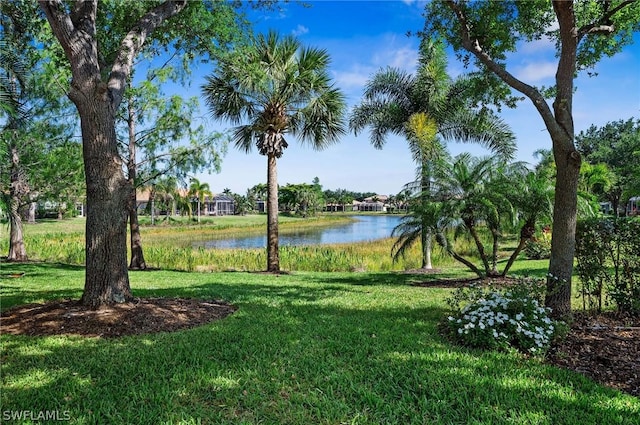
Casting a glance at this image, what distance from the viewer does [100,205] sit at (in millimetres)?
4734

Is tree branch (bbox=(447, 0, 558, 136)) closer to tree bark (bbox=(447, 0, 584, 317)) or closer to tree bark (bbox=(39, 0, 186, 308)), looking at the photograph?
tree bark (bbox=(447, 0, 584, 317))

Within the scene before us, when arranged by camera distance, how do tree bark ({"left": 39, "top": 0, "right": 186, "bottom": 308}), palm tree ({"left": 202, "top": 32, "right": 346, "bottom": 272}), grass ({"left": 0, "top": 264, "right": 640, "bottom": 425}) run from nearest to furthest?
grass ({"left": 0, "top": 264, "right": 640, "bottom": 425})
tree bark ({"left": 39, "top": 0, "right": 186, "bottom": 308})
palm tree ({"left": 202, "top": 32, "right": 346, "bottom": 272})

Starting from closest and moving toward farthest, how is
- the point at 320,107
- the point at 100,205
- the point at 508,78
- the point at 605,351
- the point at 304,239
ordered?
the point at 605,351 → the point at 100,205 → the point at 508,78 → the point at 320,107 → the point at 304,239

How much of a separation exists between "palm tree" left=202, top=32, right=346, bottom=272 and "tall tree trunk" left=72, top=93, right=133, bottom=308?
6.85m

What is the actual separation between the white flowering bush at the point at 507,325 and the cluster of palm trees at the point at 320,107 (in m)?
5.87

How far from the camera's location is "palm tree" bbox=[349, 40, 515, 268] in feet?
43.4

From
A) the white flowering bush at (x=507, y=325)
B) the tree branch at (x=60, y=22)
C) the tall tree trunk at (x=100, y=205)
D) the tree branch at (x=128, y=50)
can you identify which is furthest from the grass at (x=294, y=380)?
the tree branch at (x=60, y=22)

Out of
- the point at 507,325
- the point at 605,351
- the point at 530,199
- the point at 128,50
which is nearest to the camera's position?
the point at 605,351

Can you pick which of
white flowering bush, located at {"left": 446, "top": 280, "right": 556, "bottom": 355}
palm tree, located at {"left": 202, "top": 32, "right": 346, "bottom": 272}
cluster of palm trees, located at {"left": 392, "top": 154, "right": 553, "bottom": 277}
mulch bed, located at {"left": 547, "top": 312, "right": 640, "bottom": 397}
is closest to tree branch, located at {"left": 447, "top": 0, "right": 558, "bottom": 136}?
white flowering bush, located at {"left": 446, "top": 280, "right": 556, "bottom": 355}

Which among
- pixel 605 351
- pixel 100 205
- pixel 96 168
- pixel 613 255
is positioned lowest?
pixel 605 351

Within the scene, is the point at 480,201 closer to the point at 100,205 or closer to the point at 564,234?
the point at 564,234

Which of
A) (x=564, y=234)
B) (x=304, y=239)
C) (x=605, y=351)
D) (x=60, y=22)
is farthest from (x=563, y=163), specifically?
(x=304, y=239)

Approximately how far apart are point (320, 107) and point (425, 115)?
4097mm

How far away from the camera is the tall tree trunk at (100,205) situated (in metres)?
4.73
